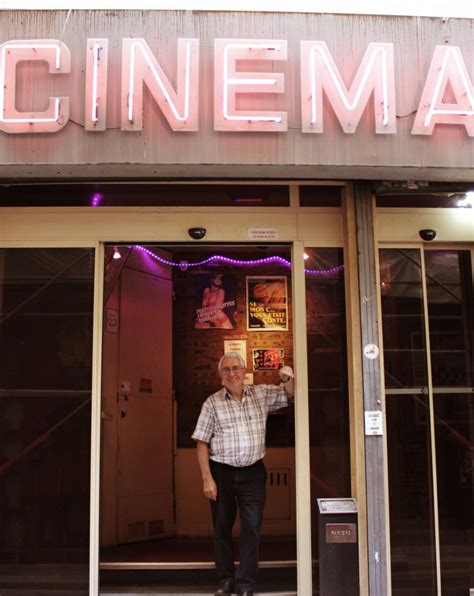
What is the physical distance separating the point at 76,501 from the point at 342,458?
2.09 metres

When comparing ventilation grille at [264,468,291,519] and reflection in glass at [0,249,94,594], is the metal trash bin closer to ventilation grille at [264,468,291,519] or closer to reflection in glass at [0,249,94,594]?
reflection in glass at [0,249,94,594]

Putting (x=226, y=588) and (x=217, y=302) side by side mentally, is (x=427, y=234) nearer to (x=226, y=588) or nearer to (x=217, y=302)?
(x=217, y=302)

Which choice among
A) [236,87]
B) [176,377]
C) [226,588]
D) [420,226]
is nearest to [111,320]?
[176,377]

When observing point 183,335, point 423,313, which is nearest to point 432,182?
point 423,313

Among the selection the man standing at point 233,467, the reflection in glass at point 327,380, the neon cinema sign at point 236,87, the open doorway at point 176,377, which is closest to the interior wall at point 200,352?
the open doorway at point 176,377

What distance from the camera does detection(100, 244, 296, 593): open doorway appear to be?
700 cm

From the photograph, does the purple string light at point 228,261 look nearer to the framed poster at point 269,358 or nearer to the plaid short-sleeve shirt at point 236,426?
the framed poster at point 269,358

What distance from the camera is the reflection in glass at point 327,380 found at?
18.0 ft

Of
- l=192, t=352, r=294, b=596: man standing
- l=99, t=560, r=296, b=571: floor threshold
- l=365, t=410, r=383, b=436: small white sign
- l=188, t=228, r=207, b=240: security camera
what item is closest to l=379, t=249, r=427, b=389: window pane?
l=365, t=410, r=383, b=436: small white sign

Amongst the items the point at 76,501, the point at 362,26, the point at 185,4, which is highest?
the point at 185,4

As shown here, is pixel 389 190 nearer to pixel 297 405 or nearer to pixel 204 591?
pixel 297 405

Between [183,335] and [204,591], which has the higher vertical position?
[183,335]

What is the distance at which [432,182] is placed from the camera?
5469 mm

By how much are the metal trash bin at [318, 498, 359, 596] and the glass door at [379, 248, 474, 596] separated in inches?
20.3
